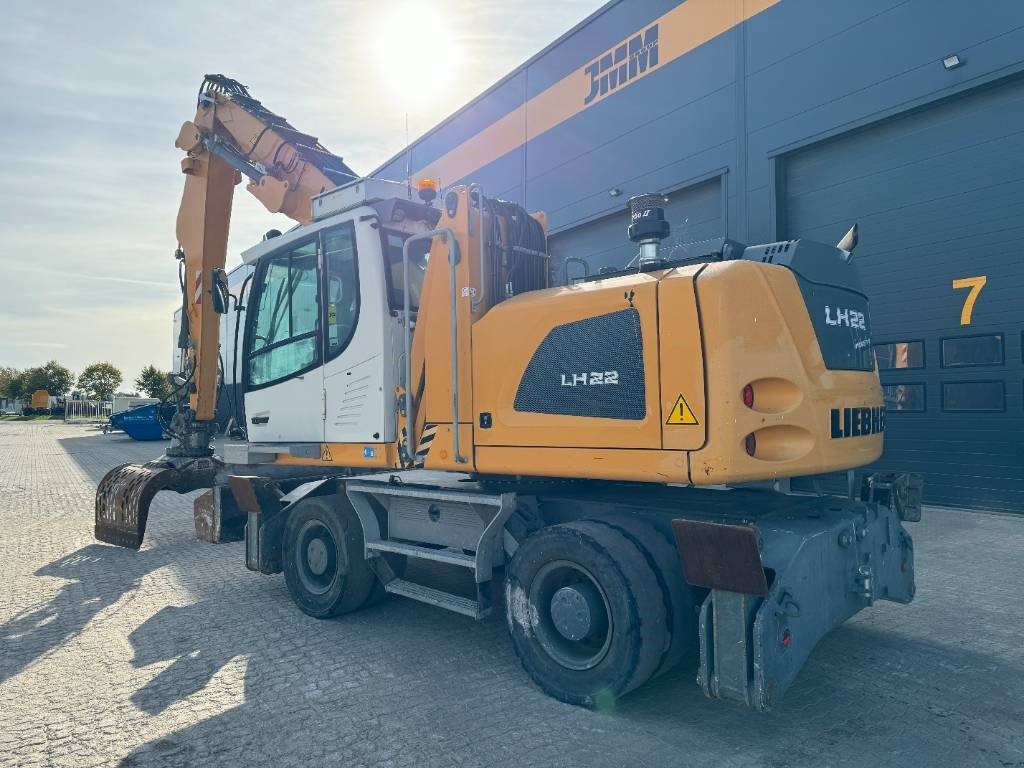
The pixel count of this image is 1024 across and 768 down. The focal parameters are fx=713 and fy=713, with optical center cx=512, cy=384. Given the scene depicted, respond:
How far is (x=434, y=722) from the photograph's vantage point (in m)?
3.43

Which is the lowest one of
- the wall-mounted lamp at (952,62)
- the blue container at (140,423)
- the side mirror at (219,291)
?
the blue container at (140,423)

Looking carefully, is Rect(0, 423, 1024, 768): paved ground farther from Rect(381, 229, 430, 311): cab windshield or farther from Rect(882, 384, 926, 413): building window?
Rect(882, 384, 926, 413): building window

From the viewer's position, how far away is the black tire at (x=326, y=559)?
5.03 m

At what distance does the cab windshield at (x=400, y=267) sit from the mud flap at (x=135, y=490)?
3.87m

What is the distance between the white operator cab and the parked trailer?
0.55 m

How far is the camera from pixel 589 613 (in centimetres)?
357

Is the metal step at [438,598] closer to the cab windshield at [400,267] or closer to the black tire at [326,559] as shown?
the black tire at [326,559]

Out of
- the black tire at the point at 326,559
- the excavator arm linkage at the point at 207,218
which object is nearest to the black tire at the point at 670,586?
the black tire at the point at 326,559

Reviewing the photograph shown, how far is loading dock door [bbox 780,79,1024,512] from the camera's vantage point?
8.13 meters

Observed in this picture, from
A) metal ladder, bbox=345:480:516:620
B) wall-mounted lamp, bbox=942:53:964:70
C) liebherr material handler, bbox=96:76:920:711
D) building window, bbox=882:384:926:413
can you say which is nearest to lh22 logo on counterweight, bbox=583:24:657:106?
wall-mounted lamp, bbox=942:53:964:70

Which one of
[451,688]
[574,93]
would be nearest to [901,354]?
[451,688]

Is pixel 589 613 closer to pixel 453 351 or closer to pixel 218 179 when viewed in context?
pixel 453 351

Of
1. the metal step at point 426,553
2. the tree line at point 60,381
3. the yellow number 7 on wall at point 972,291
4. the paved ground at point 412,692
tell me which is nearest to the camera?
the paved ground at point 412,692

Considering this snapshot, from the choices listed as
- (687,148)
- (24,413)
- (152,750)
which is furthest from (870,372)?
(24,413)
